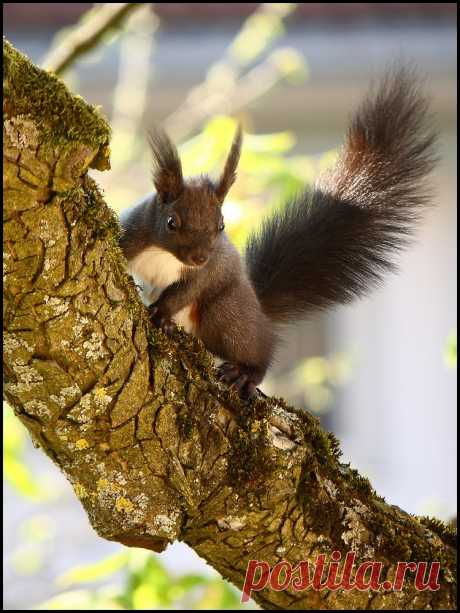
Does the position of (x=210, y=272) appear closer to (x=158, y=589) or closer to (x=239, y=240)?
(x=239, y=240)

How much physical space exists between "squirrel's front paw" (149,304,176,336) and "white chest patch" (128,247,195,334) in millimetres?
279

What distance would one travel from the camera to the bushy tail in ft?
7.15

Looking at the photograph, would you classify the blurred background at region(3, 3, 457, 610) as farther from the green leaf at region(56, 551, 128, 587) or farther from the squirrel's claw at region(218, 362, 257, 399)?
the green leaf at region(56, 551, 128, 587)

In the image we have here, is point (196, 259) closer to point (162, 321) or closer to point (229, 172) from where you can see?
point (229, 172)

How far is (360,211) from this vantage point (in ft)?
7.48

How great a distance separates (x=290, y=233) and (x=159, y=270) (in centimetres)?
41

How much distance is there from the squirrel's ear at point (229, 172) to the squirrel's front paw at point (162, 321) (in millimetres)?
407

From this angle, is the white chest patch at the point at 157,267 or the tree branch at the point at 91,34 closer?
the white chest patch at the point at 157,267

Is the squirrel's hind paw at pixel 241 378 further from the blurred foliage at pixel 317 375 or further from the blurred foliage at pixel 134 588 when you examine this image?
the blurred foliage at pixel 317 375

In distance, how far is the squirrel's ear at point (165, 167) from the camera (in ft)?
6.98

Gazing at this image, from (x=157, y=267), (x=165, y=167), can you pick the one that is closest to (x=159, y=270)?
(x=157, y=267)

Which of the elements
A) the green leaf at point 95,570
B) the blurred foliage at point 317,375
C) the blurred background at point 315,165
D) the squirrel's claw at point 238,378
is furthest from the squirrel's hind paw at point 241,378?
the blurred background at point 315,165

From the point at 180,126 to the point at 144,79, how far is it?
2.25ft

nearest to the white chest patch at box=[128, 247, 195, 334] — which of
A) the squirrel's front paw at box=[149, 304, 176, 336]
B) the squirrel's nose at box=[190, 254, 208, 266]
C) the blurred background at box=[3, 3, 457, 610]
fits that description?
the squirrel's nose at box=[190, 254, 208, 266]
